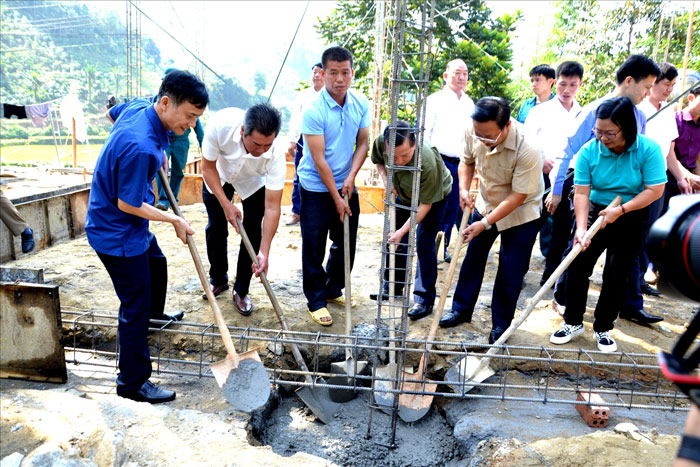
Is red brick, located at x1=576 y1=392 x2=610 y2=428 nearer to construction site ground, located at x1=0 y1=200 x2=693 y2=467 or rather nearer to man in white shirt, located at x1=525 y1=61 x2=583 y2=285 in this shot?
construction site ground, located at x1=0 y1=200 x2=693 y2=467

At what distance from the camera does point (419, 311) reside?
4.12 metres

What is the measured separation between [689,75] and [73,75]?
152 ft

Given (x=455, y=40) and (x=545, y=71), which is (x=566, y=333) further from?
(x=455, y=40)

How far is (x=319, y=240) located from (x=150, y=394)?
156 centimetres

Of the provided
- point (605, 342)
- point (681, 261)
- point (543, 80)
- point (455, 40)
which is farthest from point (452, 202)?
point (455, 40)

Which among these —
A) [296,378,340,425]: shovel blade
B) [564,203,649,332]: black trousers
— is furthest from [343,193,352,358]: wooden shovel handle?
[564,203,649,332]: black trousers

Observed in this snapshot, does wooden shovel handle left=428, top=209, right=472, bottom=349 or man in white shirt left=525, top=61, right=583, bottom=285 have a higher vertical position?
man in white shirt left=525, top=61, right=583, bottom=285

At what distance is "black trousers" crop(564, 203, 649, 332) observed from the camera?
3535mm

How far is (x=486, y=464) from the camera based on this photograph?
2.77 metres

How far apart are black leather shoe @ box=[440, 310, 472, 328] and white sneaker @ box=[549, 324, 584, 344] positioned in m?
0.64

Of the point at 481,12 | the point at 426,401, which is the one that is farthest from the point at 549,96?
the point at 481,12

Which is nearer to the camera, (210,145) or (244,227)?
(210,145)

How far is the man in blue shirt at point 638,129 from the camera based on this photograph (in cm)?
365

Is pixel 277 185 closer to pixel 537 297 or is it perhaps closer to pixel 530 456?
pixel 537 297
